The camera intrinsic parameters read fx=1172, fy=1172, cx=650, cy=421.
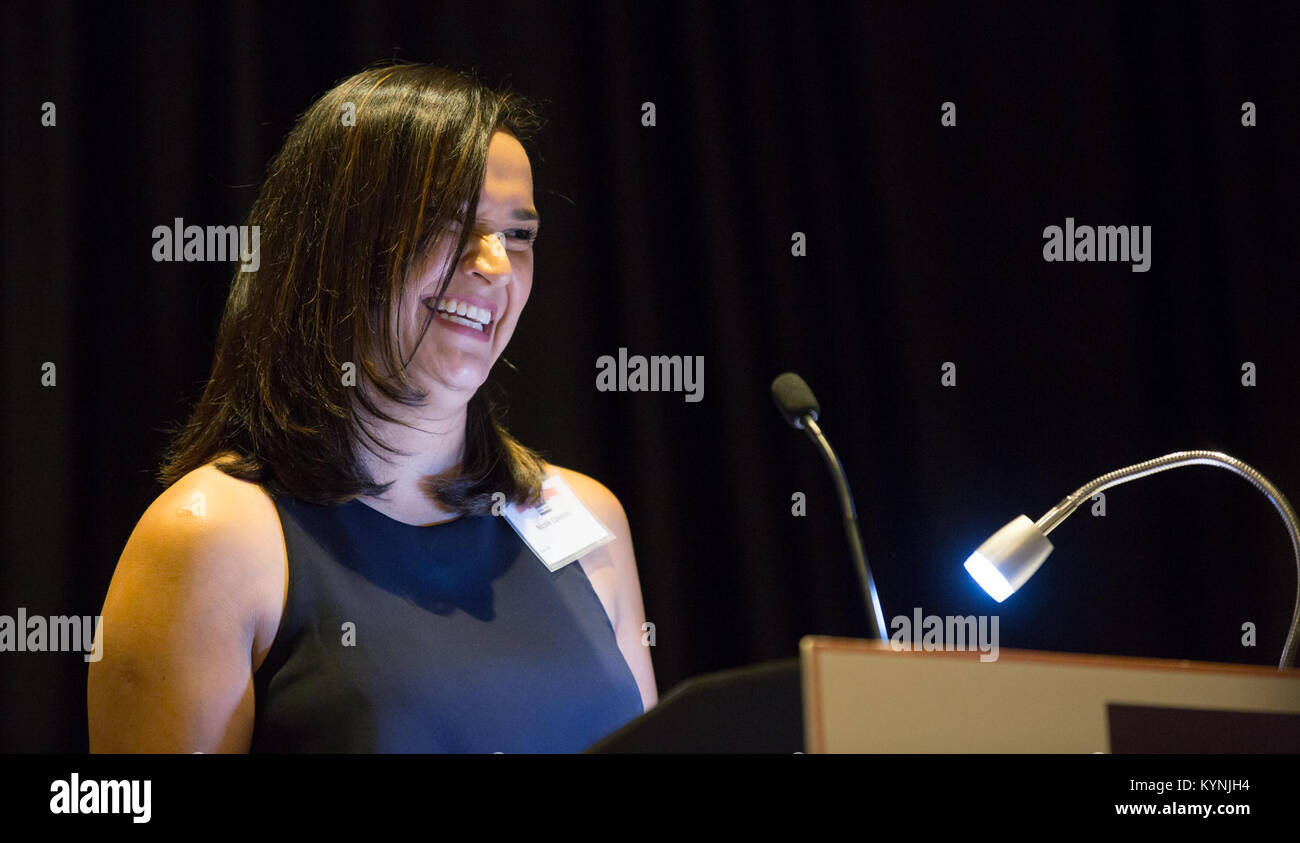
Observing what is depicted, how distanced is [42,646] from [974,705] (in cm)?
177

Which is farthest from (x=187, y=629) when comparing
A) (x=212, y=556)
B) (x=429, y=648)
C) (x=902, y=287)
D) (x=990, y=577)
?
(x=902, y=287)

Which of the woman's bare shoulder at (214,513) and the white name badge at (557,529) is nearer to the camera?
the woman's bare shoulder at (214,513)

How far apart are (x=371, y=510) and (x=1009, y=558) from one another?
2.54ft

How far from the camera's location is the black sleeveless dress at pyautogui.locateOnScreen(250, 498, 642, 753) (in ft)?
4.16

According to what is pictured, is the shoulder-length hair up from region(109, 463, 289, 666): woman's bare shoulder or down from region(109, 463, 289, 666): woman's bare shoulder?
up

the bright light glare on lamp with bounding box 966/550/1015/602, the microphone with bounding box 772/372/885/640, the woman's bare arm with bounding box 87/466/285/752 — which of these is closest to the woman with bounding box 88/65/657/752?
the woman's bare arm with bounding box 87/466/285/752

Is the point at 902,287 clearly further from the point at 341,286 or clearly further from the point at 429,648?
the point at 429,648

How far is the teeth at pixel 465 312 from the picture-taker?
1.54m

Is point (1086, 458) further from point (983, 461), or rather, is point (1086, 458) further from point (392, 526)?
point (392, 526)

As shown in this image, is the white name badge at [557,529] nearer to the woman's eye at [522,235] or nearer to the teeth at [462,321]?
the teeth at [462,321]

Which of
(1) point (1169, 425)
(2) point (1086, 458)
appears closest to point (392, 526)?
(2) point (1086, 458)

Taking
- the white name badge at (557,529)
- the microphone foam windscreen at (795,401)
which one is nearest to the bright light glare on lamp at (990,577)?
the microphone foam windscreen at (795,401)

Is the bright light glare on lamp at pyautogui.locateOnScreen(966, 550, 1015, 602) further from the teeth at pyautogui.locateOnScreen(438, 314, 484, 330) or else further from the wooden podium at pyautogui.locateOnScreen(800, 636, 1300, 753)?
the teeth at pyautogui.locateOnScreen(438, 314, 484, 330)

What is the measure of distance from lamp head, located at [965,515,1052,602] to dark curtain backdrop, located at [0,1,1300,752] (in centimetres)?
108
